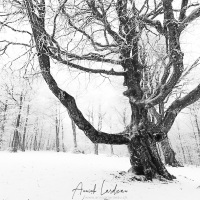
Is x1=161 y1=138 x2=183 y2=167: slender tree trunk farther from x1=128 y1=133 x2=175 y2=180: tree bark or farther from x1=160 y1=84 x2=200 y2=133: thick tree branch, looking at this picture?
x1=160 y1=84 x2=200 y2=133: thick tree branch

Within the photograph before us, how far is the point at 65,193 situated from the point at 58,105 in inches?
938

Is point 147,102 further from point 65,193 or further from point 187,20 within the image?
point 65,193

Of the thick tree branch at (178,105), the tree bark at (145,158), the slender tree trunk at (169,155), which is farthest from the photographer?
the slender tree trunk at (169,155)

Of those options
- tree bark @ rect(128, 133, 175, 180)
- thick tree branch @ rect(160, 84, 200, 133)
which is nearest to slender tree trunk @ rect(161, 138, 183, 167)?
tree bark @ rect(128, 133, 175, 180)

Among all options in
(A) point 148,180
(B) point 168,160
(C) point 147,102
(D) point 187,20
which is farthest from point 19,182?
(B) point 168,160

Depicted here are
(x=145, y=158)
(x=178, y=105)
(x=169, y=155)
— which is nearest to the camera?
(x=178, y=105)
